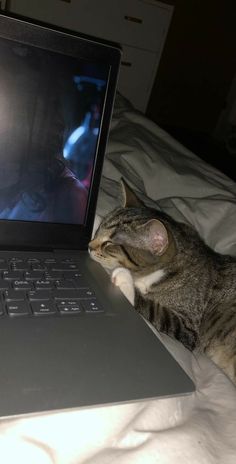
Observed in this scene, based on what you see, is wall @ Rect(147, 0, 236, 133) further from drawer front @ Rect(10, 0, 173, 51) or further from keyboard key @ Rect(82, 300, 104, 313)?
keyboard key @ Rect(82, 300, 104, 313)

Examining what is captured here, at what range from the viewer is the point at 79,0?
2.55m

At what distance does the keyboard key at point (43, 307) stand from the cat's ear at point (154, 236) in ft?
1.28

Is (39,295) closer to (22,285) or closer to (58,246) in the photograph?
(22,285)

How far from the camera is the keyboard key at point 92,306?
614 millimetres

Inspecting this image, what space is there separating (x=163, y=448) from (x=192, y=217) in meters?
0.80

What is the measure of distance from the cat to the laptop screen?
9.9 inches

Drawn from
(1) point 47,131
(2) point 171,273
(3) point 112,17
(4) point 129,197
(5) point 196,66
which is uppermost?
(3) point 112,17

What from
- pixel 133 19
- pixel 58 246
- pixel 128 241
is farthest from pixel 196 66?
pixel 58 246

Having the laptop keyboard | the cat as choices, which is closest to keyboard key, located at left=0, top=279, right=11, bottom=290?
the laptop keyboard

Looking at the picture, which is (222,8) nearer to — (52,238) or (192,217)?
(192,217)

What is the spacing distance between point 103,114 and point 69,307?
36 centimetres

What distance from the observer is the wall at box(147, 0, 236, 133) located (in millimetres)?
3273

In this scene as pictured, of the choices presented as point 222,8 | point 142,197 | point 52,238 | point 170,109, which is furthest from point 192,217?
point 222,8

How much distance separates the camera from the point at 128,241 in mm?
1007
